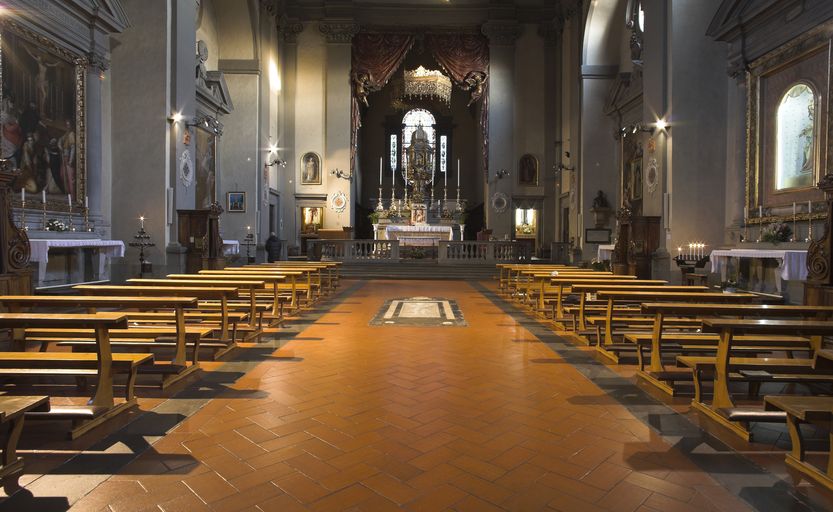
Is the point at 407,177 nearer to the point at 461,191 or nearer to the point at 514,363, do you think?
the point at 461,191

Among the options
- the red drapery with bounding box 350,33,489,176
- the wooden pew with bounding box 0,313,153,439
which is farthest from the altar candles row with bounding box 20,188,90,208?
the red drapery with bounding box 350,33,489,176

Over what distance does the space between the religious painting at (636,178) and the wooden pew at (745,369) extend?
1303cm

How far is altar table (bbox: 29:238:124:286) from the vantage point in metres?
8.37

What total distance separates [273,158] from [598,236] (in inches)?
500

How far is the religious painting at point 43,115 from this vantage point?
8984 mm

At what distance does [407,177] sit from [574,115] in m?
7.70

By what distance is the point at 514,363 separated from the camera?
17.5 feet

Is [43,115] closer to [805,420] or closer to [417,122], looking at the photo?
[805,420]

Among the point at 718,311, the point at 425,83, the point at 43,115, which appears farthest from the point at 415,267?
the point at 718,311

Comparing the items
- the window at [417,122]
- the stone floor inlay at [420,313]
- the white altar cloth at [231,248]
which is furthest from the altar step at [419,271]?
the window at [417,122]

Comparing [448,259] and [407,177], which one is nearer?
[448,259]

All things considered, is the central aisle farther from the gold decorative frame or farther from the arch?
the arch

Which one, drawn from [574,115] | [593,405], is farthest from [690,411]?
[574,115]

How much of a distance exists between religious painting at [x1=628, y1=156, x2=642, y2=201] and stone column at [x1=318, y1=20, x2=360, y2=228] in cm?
1202
